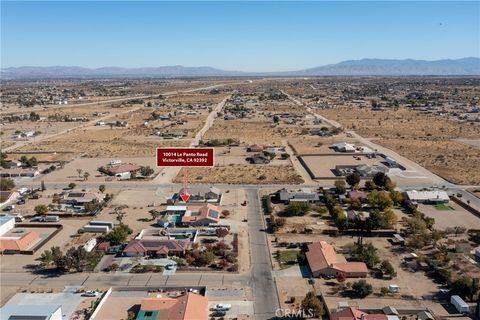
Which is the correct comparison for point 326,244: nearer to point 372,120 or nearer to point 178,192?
point 178,192

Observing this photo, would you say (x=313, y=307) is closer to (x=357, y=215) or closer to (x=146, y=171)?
(x=357, y=215)

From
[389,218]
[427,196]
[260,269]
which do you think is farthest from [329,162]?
[260,269]

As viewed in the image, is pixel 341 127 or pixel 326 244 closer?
pixel 326 244

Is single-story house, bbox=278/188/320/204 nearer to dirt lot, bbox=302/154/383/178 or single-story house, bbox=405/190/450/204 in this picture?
single-story house, bbox=405/190/450/204

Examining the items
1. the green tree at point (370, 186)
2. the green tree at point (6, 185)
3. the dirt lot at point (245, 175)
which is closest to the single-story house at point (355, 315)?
the green tree at point (370, 186)

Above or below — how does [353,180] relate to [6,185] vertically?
above

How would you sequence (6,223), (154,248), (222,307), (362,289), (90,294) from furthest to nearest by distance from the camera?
1. (6,223)
2. (154,248)
3. (90,294)
4. (362,289)
5. (222,307)

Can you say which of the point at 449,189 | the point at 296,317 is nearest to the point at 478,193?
the point at 449,189
